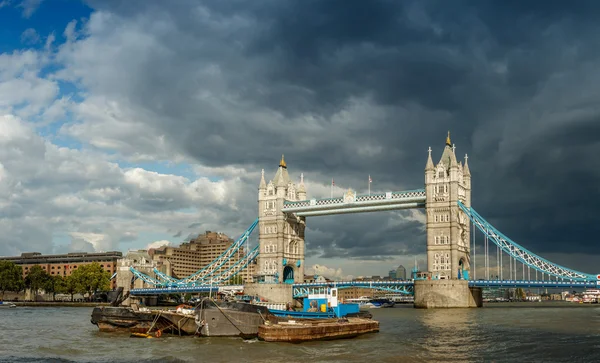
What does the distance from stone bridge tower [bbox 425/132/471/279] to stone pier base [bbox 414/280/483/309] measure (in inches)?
180

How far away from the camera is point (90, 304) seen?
135 meters

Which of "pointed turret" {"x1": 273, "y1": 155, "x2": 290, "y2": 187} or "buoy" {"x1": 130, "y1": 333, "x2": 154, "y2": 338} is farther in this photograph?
"pointed turret" {"x1": 273, "y1": 155, "x2": 290, "y2": 187}

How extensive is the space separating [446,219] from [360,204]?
15760 mm

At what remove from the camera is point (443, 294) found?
98.2m

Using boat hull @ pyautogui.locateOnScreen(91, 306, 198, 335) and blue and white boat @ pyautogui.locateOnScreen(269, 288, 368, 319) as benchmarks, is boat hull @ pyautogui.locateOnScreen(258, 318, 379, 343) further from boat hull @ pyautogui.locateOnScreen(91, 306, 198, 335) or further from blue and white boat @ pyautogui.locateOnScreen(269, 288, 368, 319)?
boat hull @ pyautogui.locateOnScreen(91, 306, 198, 335)

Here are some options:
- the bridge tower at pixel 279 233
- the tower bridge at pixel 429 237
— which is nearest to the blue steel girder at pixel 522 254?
the tower bridge at pixel 429 237

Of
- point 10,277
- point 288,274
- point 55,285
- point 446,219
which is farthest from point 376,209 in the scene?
point 10,277

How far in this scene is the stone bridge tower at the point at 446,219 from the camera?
105 m

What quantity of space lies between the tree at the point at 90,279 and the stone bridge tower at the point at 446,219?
80043 mm

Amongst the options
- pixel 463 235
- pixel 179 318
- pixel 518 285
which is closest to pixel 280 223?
pixel 463 235

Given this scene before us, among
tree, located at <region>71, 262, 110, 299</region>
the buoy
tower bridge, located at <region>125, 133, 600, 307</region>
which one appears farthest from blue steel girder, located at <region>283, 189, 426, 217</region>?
the buoy

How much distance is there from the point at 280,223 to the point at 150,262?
48035mm

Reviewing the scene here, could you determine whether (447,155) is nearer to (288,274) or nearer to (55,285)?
(288,274)

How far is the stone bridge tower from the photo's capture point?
104594 mm
